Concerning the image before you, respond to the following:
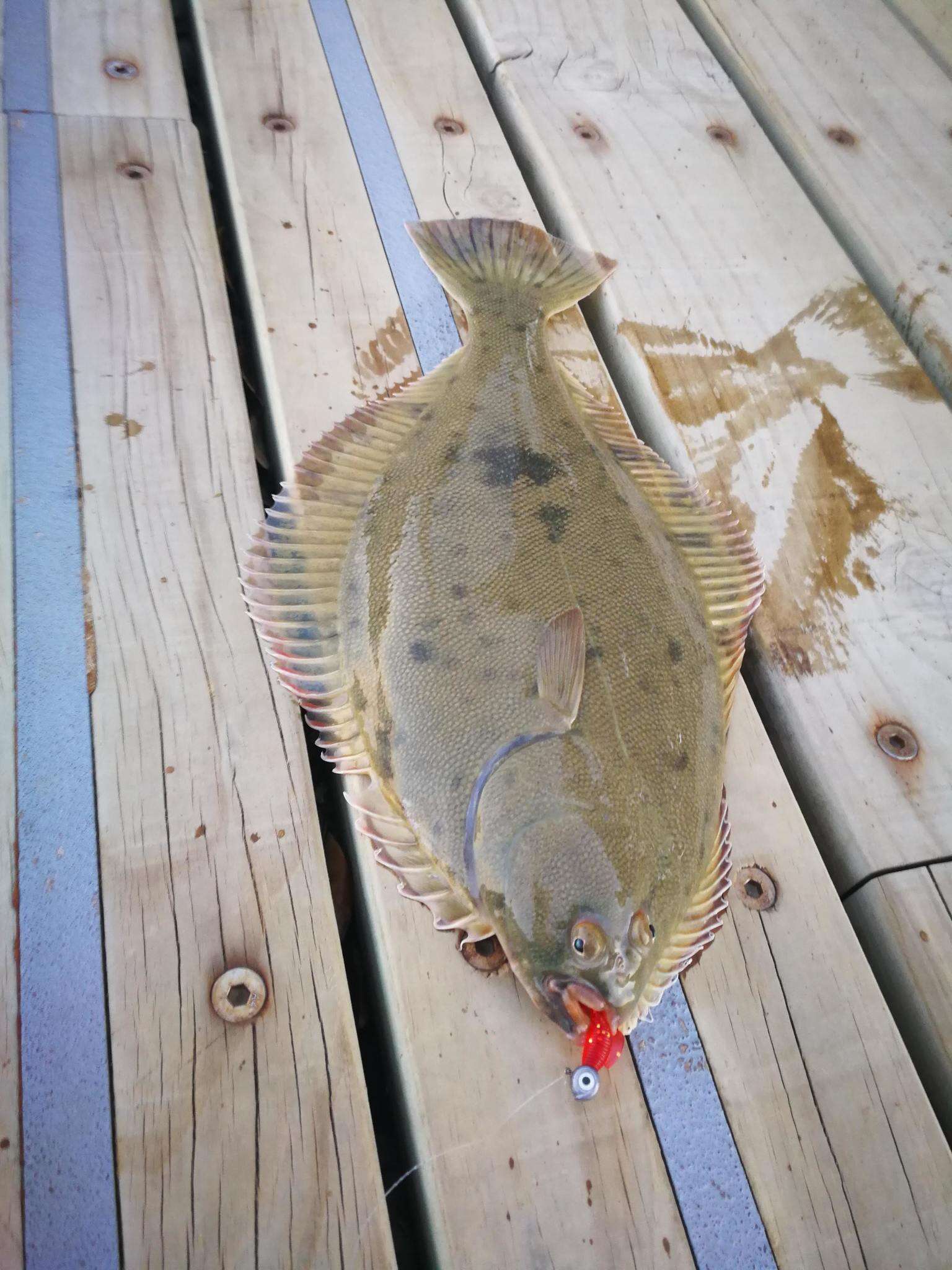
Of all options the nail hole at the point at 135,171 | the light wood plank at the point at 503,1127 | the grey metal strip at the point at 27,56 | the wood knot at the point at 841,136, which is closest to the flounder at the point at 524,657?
the light wood plank at the point at 503,1127

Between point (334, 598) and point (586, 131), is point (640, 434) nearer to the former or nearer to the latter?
point (334, 598)

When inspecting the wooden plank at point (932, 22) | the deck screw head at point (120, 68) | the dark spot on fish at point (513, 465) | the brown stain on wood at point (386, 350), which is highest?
the wooden plank at point (932, 22)

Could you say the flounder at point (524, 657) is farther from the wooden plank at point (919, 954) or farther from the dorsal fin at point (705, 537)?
the wooden plank at point (919, 954)

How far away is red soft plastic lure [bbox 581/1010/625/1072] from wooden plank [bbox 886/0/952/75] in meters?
2.97

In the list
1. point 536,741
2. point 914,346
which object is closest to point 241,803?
point 536,741

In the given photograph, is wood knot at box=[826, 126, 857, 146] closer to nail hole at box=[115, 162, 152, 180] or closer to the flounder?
the flounder

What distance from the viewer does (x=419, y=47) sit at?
2359 mm

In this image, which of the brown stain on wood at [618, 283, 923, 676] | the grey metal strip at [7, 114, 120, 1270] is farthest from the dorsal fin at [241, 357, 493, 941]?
the brown stain on wood at [618, 283, 923, 676]

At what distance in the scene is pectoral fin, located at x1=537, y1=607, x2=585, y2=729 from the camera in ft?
3.80

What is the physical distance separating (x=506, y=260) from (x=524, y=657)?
991mm

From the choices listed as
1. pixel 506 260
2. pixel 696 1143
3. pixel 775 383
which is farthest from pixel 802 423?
pixel 696 1143

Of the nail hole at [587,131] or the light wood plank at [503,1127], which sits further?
the nail hole at [587,131]

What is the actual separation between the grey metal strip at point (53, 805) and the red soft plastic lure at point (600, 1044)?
604 mm

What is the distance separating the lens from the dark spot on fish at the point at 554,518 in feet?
4.38
